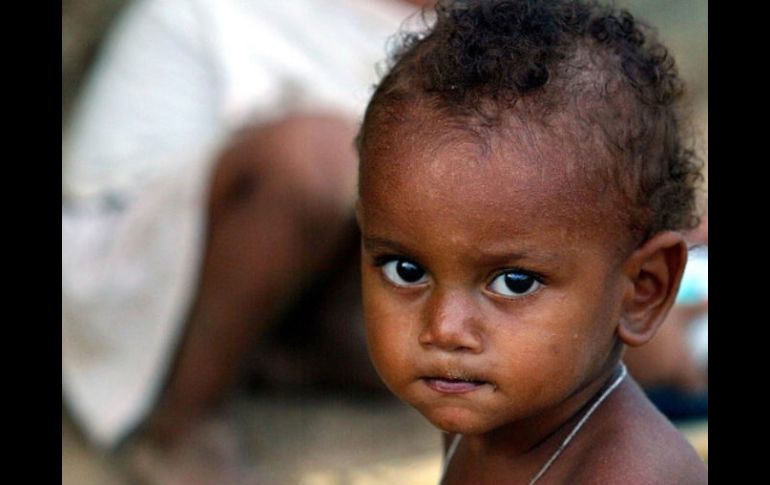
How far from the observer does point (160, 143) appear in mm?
2992

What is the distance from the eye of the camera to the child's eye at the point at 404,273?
4.51 feet

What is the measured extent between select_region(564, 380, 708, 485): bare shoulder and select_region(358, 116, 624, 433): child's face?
91 millimetres

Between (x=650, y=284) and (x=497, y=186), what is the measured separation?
0.77ft

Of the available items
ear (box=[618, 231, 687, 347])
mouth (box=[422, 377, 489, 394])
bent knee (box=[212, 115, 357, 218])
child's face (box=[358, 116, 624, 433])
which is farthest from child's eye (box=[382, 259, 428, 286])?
bent knee (box=[212, 115, 357, 218])

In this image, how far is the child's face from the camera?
1318mm

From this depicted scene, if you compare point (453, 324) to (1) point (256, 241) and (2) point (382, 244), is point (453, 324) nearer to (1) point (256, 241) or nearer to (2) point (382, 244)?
(2) point (382, 244)

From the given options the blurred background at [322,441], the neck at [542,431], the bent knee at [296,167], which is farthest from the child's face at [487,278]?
the blurred background at [322,441]

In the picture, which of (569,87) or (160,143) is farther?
(160,143)

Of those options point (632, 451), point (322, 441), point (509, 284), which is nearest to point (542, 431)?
point (632, 451)

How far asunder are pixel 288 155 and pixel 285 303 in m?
0.31

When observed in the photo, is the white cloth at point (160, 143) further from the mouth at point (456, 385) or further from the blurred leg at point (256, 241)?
the mouth at point (456, 385)
